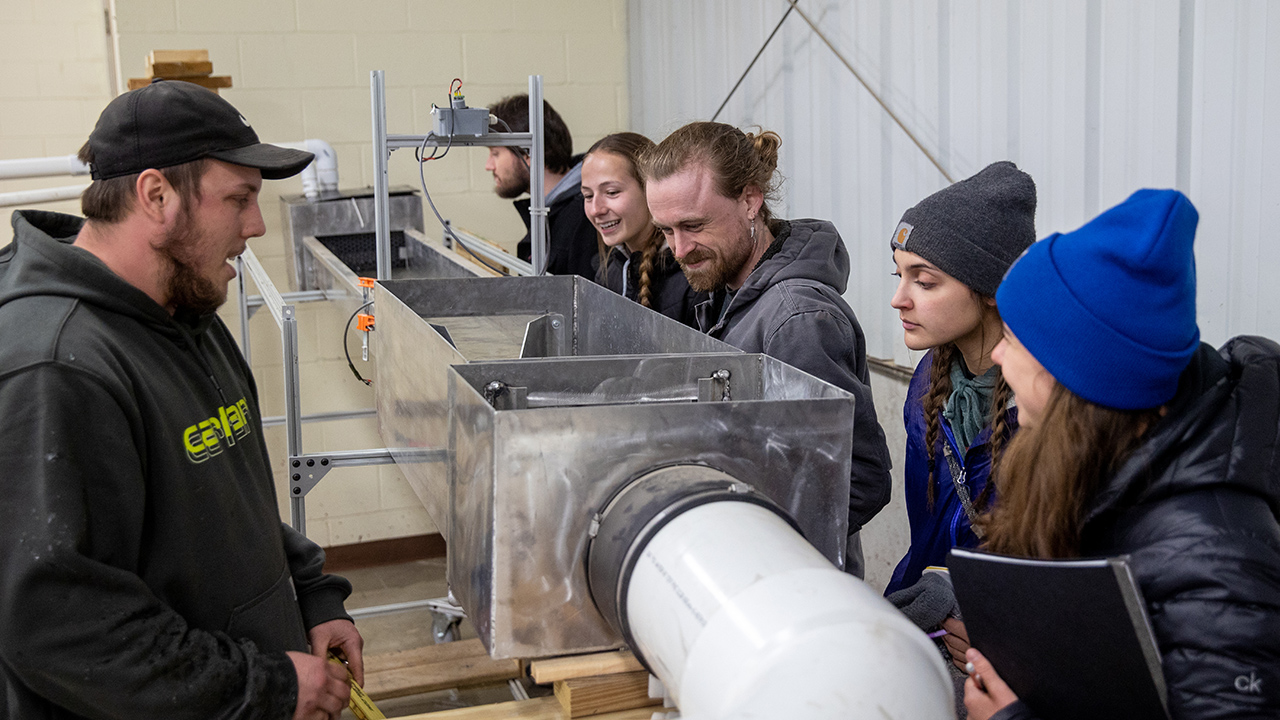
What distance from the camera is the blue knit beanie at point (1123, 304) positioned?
2.54 feet

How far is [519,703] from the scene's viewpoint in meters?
0.97

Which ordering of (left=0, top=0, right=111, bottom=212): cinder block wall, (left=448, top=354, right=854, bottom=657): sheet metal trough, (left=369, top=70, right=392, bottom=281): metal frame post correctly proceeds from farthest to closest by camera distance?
(left=0, top=0, right=111, bottom=212): cinder block wall → (left=369, top=70, right=392, bottom=281): metal frame post → (left=448, top=354, right=854, bottom=657): sheet metal trough

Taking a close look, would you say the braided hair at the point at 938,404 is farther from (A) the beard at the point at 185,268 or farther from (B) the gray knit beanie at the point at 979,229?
(A) the beard at the point at 185,268

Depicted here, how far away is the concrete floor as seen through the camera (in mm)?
2834

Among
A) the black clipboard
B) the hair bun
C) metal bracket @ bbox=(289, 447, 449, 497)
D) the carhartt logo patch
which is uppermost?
the hair bun

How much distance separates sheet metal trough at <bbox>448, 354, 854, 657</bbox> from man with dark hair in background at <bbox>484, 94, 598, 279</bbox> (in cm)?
172

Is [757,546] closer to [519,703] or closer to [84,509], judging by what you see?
[519,703]

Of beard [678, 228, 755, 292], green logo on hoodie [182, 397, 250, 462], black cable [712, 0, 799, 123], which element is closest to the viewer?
green logo on hoodie [182, 397, 250, 462]

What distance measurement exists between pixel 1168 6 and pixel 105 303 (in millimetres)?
1590

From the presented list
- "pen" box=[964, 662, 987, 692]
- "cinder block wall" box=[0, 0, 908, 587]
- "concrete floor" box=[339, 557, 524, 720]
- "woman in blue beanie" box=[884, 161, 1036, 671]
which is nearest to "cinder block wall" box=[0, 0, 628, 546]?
"cinder block wall" box=[0, 0, 908, 587]

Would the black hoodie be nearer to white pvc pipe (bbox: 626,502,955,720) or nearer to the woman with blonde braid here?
white pvc pipe (bbox: 626,502,955,720)

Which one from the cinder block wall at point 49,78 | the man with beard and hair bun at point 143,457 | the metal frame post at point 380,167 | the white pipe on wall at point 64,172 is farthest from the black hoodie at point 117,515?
the cinder block wall at point 49,78

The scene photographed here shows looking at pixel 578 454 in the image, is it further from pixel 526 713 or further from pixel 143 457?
pixel 143 457

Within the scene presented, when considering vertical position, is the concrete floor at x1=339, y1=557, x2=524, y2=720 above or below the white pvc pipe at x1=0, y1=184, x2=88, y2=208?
below
